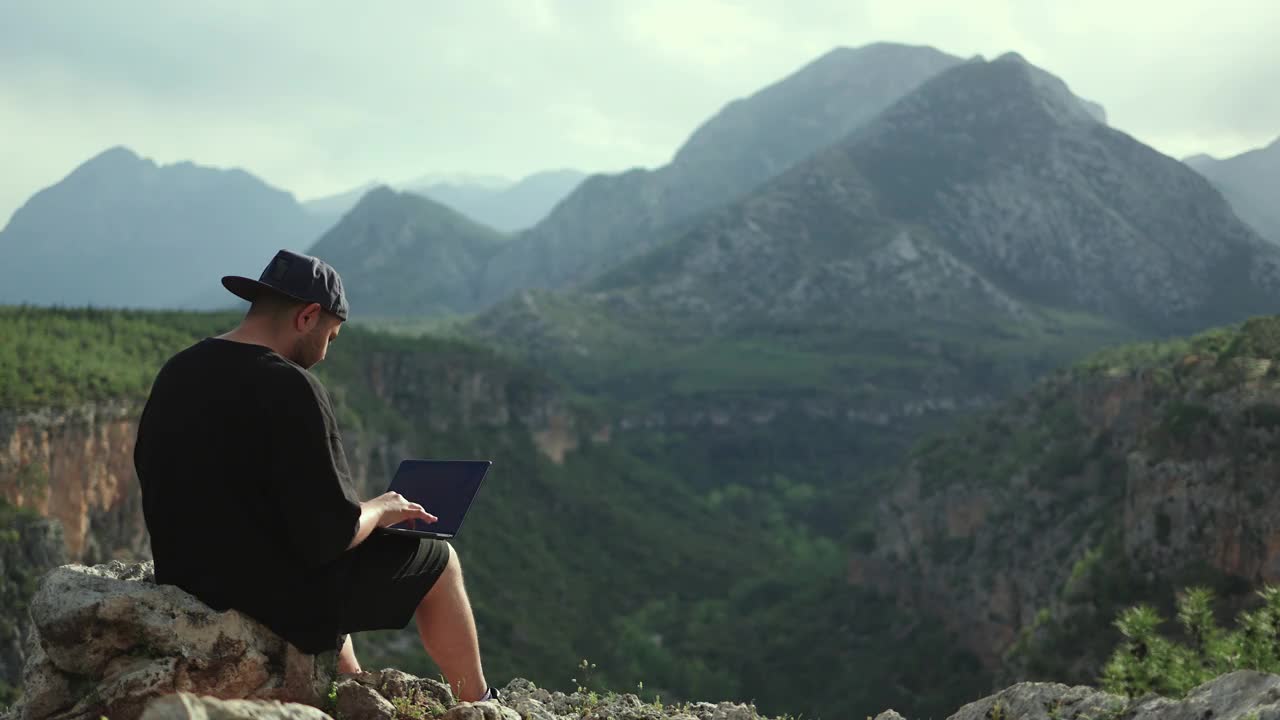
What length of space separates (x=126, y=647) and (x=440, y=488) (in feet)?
8.27

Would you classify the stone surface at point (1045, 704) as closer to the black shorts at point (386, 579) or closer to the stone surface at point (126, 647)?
the black shorts at point (386, 579)

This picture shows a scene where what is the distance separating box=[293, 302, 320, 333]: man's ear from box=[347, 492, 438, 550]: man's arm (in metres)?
1.39

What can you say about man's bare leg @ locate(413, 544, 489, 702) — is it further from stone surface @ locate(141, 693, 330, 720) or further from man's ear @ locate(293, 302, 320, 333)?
man's ear @ locate(293, 302, 320, 333)

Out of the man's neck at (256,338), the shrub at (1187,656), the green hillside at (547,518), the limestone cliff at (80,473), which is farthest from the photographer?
the green hillside at (547,518)

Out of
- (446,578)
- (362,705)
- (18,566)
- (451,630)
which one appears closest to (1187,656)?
(451,630)

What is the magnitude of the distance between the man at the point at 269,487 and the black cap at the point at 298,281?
10mm

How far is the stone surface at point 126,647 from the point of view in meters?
7.38

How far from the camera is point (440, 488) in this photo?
8.73 m

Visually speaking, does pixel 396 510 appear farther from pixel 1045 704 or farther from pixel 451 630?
pixel 1045 704

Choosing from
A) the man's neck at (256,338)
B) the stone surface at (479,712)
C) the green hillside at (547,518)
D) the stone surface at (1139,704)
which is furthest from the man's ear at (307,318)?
the green hillside at (547,518)

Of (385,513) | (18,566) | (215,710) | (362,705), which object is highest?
(385,513)

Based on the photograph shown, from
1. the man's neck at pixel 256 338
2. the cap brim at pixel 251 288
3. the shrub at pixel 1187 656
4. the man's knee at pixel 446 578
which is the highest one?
the cap brim at pixel 251 288

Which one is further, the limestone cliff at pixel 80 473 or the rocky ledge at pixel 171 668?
the limestone cliff at pixel 80 473

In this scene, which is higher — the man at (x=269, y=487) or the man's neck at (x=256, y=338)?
the man's neck at (x=256, y=338)
